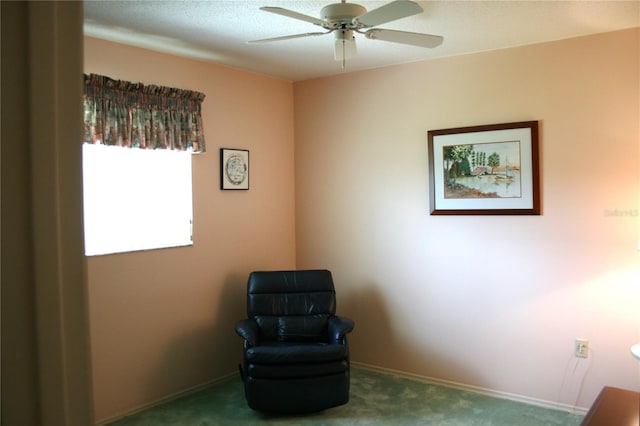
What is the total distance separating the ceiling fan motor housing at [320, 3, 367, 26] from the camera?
7.88 feet

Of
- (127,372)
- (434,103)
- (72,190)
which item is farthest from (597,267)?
(72,190)

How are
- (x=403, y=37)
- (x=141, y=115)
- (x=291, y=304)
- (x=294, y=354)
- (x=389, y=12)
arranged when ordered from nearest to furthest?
1. (x=389, y=12)
2. (x=403, y=37)
3. (x=294, y=354)
4. (x=141, y=115)
5. (x=291, y=304)

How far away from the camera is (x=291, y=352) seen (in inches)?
130

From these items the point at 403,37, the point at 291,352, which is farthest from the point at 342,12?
the point at 291,352

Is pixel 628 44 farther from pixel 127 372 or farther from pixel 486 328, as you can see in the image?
pixel 127 372

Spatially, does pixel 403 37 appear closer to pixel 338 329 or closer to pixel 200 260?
pixel 338 329

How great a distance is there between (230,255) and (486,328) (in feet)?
6.90

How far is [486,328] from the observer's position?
12.2ft

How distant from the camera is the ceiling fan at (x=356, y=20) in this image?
2.23 metres

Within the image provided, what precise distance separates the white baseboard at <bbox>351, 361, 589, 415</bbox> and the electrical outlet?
36 cm

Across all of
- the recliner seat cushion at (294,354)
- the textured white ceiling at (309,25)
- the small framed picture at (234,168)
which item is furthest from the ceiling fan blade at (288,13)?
the recliner seat cushion at (294,354)

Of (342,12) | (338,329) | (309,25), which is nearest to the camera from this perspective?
(342,12)

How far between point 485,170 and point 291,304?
5.85 ft

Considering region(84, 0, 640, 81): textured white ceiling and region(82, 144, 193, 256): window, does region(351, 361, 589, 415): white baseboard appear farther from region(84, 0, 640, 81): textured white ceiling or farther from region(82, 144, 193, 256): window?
region(84, 0, 640, 81): textured white ceiling
